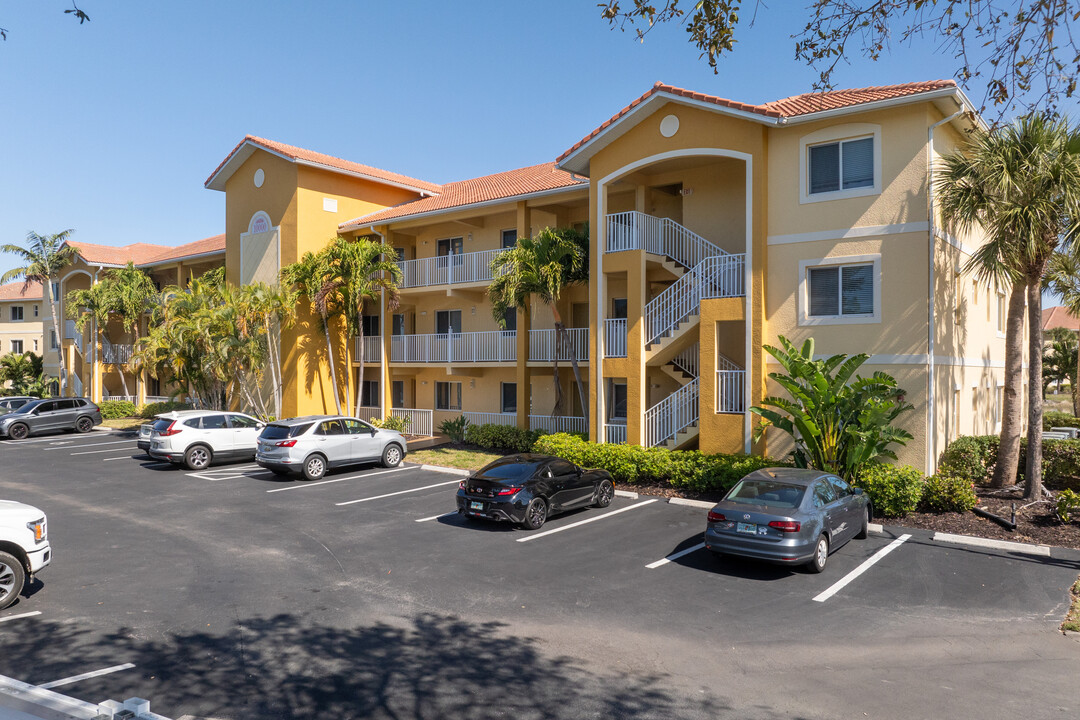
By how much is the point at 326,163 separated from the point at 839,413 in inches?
834

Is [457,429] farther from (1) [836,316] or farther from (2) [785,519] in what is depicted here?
(2) [785,519]

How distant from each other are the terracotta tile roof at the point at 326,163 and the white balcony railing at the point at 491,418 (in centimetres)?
1103

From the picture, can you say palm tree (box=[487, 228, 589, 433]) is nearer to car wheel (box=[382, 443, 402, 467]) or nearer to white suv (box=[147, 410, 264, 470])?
car wheel (box=[382, 443, 402, 467])

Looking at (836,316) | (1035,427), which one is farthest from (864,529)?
(836,316)

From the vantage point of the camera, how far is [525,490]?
13.2 meters

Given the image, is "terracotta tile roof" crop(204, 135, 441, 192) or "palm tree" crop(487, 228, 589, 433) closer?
"palm tree" crop(487, 228, 589, 433)

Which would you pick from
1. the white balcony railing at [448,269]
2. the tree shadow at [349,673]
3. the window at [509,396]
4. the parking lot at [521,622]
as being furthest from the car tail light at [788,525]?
the window at [509,396]

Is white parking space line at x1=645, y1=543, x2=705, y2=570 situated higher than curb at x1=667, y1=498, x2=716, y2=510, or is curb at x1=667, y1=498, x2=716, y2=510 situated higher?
curb at x1=667, y1=498, x2=716, y2=510

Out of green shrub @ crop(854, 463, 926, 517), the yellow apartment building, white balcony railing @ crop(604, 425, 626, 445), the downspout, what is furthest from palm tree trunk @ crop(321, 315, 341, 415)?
the downspout

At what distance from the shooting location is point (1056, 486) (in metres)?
16.5

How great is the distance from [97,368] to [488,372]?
25148 mm

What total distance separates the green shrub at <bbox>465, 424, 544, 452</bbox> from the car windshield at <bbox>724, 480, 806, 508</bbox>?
11.2m

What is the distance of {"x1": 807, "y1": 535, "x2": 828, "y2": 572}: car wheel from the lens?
34.7 ft

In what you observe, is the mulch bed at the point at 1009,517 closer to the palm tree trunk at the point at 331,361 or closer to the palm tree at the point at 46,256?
the palm tree trunk at the point at 331,361
